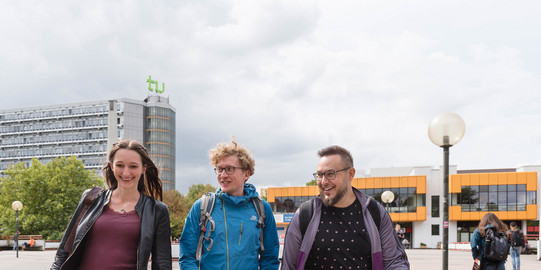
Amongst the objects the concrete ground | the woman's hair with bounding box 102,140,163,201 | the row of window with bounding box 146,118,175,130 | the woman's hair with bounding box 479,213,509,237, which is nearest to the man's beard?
the woman's hair with bounding box 102,140,163,201

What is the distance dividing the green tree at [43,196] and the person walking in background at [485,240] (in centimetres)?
4430

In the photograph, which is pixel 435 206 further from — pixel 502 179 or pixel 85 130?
pixel 85 130

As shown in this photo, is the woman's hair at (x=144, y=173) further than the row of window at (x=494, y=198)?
No

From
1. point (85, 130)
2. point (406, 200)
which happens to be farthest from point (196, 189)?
point (406, 200)

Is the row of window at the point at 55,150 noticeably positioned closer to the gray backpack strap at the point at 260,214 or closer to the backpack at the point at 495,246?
the backpack at the point at 495,246

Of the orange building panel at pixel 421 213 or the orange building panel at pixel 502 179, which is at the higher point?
the orange building panel at pixel 502 179

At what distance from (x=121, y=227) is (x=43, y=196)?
165ft

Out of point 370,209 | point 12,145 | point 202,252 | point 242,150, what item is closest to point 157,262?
point 202,252

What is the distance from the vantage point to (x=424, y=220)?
5688cm

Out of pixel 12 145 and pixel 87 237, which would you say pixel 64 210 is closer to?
pixel 87 237

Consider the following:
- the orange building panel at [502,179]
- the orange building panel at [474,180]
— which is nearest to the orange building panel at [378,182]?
the orange building panel at [474,180]

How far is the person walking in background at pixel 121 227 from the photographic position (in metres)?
3.76

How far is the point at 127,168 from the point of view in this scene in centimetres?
396

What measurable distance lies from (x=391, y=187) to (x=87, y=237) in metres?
57.0
